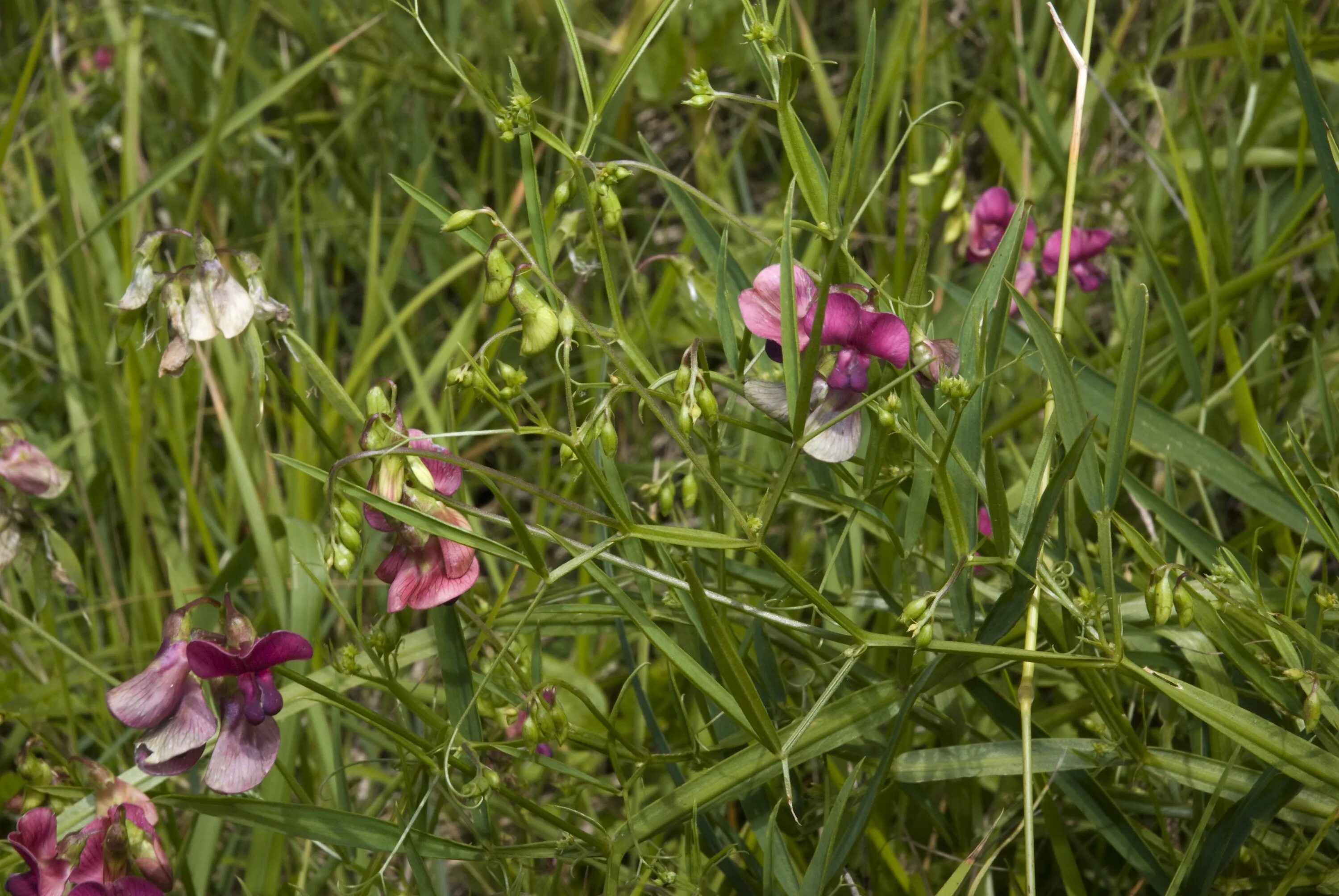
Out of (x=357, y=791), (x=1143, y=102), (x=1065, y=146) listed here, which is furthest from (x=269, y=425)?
(x=1143, y=102)

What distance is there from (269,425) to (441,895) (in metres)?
1.12

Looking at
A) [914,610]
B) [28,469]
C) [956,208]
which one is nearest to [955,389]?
[914,610]

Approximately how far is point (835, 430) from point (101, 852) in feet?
→ 2.59

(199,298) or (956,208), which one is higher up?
(199,298)

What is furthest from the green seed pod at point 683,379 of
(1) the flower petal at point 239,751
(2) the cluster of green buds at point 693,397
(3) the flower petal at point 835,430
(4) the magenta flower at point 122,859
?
(4) the magenta flower at point 122,859

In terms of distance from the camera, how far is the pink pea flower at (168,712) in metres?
0.99

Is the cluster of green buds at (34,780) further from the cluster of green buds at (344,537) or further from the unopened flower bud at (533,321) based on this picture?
the unopened flower bud at (533,321)

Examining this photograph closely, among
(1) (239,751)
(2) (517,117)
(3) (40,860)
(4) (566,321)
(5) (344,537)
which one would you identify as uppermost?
(2) (517,117)

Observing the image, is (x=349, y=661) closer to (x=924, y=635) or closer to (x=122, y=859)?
(x=122, y=859)

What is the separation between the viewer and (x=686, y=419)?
86 cm

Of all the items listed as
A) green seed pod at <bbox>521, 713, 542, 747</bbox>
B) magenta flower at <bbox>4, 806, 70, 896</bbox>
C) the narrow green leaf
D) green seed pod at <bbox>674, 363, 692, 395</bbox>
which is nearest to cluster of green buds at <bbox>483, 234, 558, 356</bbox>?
green seed pod at <bbox>674, 363, 692, 395</bbox>

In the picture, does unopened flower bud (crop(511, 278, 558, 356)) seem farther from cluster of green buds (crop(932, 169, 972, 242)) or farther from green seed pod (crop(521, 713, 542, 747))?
cluster of green buds (crop(932, 169, 972, 242))

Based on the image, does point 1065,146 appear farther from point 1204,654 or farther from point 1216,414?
point 1204,654

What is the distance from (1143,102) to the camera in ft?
6.88
